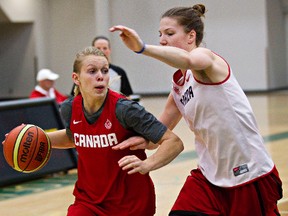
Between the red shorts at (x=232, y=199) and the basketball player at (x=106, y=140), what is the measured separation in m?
0.26

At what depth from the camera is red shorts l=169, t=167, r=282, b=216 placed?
3.89 metres

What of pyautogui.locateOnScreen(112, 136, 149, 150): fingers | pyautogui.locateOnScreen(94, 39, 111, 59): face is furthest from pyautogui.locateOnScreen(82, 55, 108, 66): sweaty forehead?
pyautogui.locateOnScreen(94, 39, 111, 59): face

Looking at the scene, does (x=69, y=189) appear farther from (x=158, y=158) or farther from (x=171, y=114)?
(x=158, y=158)

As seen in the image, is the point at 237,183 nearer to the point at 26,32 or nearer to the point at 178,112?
the point at 178,112

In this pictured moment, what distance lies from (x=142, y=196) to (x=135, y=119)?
1.62 feet

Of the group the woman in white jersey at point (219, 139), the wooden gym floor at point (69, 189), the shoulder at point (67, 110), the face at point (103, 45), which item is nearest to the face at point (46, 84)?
the wooden gym floor at point (69, 189)

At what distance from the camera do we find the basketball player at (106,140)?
13.1 ft

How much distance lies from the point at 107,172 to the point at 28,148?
0.57 meters

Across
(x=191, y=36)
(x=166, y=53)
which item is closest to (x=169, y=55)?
(x=166, y=53)

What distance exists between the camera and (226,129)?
383 centimetres

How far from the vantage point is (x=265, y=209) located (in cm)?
397

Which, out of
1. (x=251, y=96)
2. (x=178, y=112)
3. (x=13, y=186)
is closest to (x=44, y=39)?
(x=251, y=96)

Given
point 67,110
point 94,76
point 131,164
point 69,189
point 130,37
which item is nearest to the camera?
point 130,37

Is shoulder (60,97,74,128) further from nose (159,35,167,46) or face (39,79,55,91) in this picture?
face (39,79,55,91)
